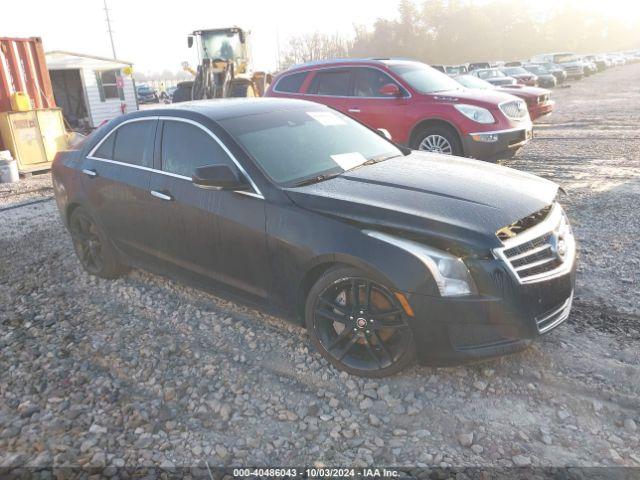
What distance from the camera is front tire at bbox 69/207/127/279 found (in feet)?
15.3

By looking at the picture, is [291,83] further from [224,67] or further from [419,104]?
[224,67]

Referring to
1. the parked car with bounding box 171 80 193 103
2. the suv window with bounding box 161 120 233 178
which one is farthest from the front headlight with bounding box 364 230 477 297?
the parked car with bounding box 171 80 193 103

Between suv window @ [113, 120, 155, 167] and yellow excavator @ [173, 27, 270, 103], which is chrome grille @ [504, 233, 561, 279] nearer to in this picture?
suv window @ [113, 120, 155, 167]

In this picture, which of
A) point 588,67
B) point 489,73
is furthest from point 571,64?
point 489,73

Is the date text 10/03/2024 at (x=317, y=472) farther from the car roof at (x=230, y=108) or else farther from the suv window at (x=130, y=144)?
the suv window at (x=130, y=144)

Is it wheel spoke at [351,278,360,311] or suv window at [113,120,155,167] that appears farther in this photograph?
suv window at [113,120,155,167]

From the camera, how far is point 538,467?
237cm

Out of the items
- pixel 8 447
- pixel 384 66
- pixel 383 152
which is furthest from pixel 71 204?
pixel 384 66

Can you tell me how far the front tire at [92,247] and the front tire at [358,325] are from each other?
2387 millimetres

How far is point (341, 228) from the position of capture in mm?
2930

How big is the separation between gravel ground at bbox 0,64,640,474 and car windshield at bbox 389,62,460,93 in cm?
472

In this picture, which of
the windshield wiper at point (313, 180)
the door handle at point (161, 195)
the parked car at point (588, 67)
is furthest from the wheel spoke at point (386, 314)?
the parked car at point (588, 67)

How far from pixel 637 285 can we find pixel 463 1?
326ft

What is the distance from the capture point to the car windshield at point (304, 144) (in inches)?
137
